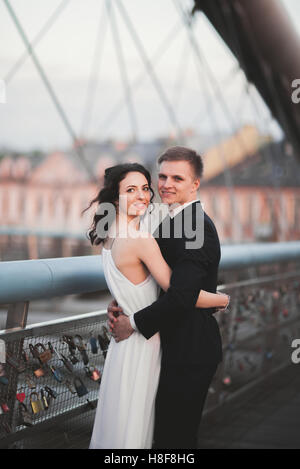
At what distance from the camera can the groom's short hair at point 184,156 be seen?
2.19 metres

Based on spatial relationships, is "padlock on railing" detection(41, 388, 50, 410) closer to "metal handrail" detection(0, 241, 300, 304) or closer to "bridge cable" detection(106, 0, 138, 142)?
"metal handrail" detection(0, 241, 300, 304)

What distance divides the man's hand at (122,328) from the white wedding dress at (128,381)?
0.06 feet

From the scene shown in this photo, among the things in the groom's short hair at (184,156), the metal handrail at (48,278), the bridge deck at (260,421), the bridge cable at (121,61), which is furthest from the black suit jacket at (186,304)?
the bridge cable at (121,61)

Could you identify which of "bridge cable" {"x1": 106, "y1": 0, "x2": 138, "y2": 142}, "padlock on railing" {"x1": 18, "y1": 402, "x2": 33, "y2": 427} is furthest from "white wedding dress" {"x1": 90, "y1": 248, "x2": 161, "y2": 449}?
"bridge cable" {"x1": 106, "y1": 0, "x2": 138, "y2": 142}

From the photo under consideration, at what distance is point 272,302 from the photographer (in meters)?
4.57

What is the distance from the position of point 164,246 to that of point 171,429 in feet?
1.79

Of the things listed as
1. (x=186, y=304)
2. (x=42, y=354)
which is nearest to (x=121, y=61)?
(x=42, y=354)

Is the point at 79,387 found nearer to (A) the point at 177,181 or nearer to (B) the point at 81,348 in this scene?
(B) the point at 81,348

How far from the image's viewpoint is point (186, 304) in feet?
6.64

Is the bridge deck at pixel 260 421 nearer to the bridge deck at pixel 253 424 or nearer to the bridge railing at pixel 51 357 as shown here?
the bridge deck at pixel 253 424

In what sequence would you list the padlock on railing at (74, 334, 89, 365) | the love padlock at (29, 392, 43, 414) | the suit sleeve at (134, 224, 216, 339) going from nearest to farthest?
the suit sleeve at (134, 224, 216, 339), the love padlock at (29, 392, 43, 414), the padlock on railing at (74, 334, 89, 365)

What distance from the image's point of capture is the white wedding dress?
2.08 m
